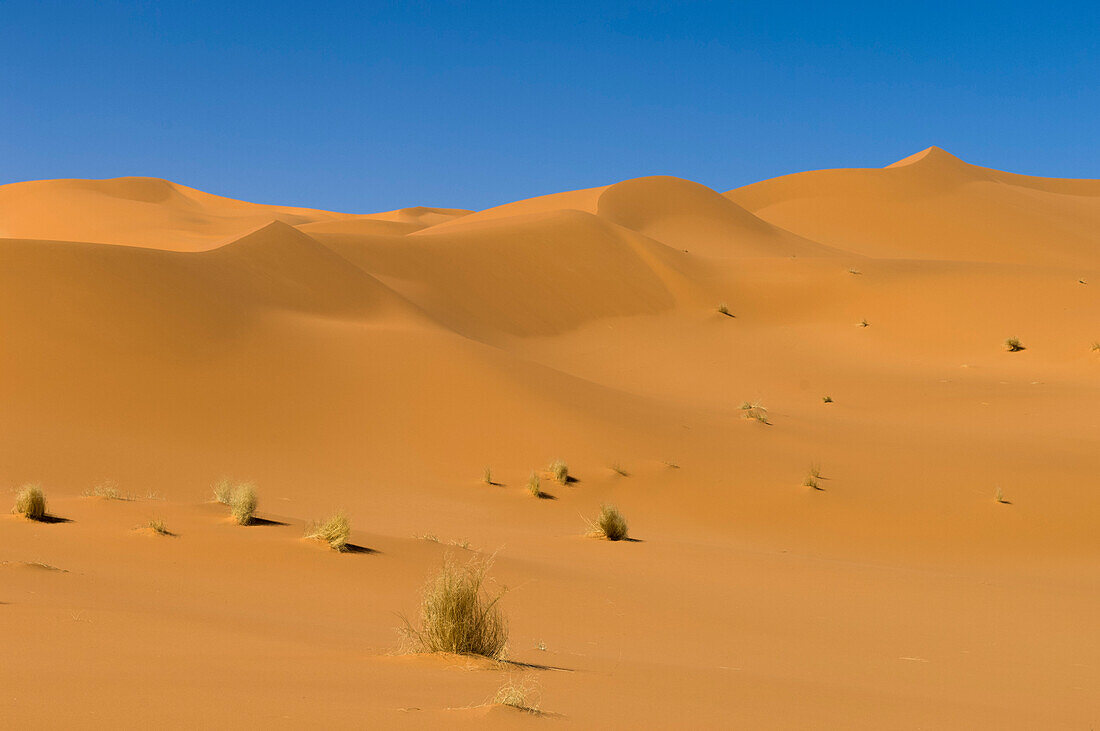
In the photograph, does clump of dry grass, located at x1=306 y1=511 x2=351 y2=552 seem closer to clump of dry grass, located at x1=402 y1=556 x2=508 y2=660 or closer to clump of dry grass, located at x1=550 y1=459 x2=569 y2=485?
clump of dry grass, located at x1=402 y1=556 x2=508 y2=660

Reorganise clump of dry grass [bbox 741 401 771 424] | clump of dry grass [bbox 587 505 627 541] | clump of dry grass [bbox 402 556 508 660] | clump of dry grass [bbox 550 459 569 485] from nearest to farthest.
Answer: clump of dry grass [bbox 402 556 508 660] → clump of dry grass [bbox 587 505 627 541] → clump of dry grass [bbox 550 459 569 485] → clump of dry grass [bbox 741 401 771 424]

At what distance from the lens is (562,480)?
1847 centimetres


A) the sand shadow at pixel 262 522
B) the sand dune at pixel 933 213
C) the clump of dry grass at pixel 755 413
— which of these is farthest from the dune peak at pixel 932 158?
the sand shadow at pixel 262 522

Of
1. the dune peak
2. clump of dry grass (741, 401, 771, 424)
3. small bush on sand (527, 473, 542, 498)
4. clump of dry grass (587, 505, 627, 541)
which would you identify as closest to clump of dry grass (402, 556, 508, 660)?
clump of dry grass (587, 505, 627, 541)

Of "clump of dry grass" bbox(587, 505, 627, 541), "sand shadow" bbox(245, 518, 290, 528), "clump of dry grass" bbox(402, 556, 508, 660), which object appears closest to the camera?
"clump of dry grass" bbox(402, 556, 508, 660)

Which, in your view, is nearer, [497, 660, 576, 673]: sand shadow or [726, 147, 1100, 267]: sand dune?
[497, 660, 576, 673]: sand shadow

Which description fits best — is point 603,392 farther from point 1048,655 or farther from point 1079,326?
point 1079,326

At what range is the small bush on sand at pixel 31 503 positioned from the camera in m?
11.0

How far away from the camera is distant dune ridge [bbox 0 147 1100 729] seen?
6246 millimetres

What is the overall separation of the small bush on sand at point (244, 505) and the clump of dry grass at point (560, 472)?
24.6ft

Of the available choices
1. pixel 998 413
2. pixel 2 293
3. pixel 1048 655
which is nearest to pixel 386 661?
pixel 1048 655

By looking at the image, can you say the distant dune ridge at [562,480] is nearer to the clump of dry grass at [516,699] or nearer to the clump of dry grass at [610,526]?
the clump of dry grass at [516,699]

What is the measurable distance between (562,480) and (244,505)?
7.72 metres

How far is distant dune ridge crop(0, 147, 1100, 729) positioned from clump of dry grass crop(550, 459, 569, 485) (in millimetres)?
302
